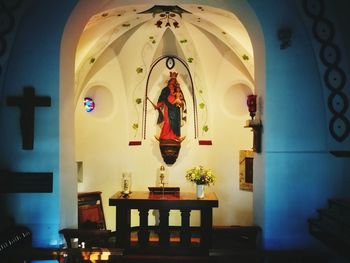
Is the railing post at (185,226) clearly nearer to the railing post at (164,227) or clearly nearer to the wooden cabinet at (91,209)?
the railing post at (164,227)

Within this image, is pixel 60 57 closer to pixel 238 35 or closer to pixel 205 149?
pixel 238 35

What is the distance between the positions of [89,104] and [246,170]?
13.6ft

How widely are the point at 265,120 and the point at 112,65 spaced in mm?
5057

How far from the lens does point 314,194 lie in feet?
13.4

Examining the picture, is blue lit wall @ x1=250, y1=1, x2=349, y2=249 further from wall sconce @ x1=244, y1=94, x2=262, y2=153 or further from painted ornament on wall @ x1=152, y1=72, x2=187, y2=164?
painted ornament on wall @ x1=152, y1=72, x2=187, y2=164

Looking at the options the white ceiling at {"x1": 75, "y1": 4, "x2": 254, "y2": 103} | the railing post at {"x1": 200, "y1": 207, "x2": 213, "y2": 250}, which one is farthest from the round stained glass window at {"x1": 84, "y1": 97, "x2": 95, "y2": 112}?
the railing post at {"x1": 200, "y1": 207, "x2": 213, "y2": 250}

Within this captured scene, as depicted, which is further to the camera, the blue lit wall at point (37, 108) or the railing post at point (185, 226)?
the railing post at point (185, 226)

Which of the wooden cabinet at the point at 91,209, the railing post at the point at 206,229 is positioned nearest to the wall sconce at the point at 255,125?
the railing post at the point at 206,229

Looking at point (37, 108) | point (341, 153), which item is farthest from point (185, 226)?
point (37, 108)

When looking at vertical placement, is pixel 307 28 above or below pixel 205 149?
above

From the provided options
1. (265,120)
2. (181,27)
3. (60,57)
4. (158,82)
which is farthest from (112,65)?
(265,120)

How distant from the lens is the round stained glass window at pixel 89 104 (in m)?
8.37

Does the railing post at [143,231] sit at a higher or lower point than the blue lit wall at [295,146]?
lower

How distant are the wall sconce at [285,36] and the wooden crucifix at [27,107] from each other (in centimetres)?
290
